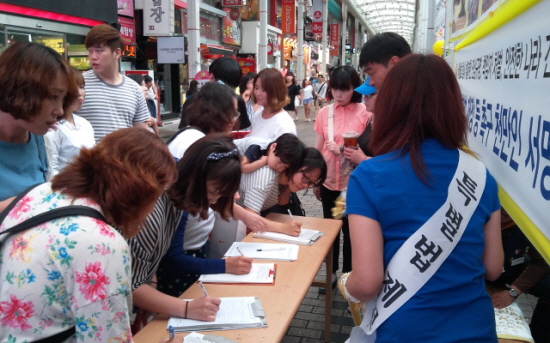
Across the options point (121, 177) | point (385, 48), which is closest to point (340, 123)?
point (385, 48)

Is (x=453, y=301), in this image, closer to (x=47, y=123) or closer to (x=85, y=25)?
(x=47, y=123)

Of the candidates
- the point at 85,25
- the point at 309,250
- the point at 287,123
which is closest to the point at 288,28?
the point at 85,25

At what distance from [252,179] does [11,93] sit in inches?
59.3

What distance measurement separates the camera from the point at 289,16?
22.5m

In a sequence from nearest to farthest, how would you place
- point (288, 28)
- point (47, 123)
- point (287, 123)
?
1. point (47, 123)
2. point (287, 123)
3. point (288, 28)

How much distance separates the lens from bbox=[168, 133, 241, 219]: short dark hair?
1861 millimetres

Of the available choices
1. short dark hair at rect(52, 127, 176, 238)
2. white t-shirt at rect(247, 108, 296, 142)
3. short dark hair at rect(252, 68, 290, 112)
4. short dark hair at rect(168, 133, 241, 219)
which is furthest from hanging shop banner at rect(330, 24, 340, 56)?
short dark hair at rect(52, 127, 176, 238)

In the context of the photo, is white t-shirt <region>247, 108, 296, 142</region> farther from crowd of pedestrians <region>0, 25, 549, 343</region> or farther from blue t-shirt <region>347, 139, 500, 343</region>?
blue t-shirt <region>347, 139, 500, 343</region>

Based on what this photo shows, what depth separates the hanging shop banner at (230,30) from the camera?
18094 mm

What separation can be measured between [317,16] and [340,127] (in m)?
26.6

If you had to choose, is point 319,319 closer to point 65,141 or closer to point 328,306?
point 328,306

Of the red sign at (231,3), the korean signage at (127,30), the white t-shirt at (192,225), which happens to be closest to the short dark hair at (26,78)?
the white t-shirt at (192,225)

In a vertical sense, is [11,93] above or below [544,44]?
below

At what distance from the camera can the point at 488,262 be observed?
1441 mm
